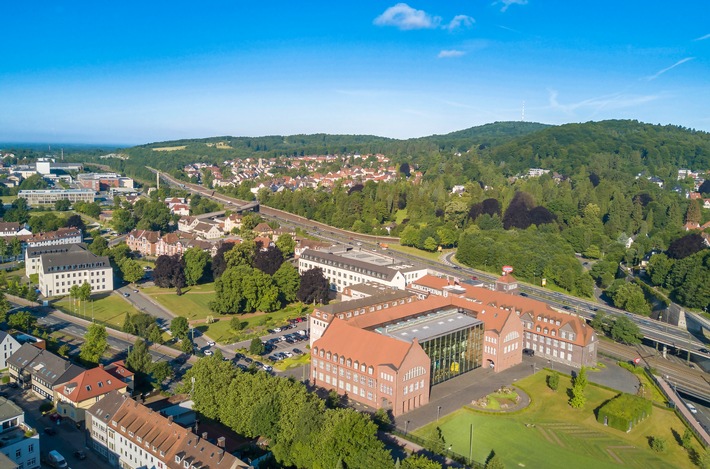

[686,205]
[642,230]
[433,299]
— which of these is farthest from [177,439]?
[686,205]

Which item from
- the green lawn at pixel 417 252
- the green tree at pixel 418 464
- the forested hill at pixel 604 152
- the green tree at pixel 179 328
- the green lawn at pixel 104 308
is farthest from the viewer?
the forested hill at pixel 604 152

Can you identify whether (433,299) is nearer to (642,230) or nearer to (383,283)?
(383,283)

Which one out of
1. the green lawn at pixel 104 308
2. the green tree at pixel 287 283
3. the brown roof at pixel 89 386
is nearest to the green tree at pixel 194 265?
the green lawn at pixel 104 308

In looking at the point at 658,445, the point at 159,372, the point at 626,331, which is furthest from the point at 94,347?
the point at 626,331

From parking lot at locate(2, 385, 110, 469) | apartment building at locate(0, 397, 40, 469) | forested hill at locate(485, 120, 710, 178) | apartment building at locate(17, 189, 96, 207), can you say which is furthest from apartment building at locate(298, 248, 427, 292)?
forested hill at locate(485, 120, 710, 178)

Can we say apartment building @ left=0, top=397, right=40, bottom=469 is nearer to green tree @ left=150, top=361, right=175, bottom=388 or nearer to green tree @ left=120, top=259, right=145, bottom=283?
green tree @ left=150, top=361, right=175, bottom=388

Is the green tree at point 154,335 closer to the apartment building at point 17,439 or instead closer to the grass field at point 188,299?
the grass field at point 188,299
